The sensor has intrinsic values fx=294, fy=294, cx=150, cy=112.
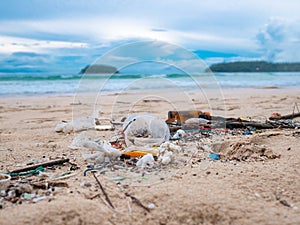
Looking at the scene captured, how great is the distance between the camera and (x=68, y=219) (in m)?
1.77

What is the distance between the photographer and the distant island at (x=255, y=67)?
42.3 m

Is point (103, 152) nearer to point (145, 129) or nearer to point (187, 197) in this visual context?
point (145, 129)

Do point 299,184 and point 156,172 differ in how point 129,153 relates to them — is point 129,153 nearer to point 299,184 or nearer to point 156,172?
point 156,172

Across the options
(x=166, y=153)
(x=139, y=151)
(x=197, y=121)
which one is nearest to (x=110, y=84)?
(x=197, y=121)

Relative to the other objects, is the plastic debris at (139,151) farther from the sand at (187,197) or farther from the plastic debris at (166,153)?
the sand at (187,197)

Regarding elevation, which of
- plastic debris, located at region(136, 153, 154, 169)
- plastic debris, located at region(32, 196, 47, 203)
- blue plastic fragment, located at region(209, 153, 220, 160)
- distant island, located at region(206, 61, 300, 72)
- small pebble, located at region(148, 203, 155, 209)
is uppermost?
distant island, located at region(206, 61, 300, 72)

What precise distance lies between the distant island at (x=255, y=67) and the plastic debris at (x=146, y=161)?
39.9 metres

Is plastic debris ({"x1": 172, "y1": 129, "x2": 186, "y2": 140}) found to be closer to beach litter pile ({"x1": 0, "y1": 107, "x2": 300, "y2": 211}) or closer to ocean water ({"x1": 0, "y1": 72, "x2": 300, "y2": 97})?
beach litter pile ({"x1": 0, "y1": 107, "x2": 300, "y2": 211})

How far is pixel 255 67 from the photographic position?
142 feet

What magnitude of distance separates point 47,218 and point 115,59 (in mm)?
2636

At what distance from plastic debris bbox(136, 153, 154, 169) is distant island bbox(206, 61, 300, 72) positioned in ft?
131

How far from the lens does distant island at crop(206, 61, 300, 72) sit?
4228 cm

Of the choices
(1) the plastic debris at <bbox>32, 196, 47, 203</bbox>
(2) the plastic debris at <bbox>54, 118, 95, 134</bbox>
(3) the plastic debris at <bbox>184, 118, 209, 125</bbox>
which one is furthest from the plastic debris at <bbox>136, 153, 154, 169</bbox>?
(2) the plastic debris at <bbox>54, 118, 95, 134</bbox>

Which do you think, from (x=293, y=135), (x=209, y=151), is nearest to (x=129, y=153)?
(x=209, y=151)
